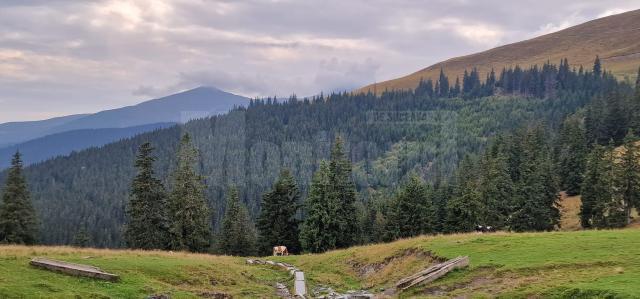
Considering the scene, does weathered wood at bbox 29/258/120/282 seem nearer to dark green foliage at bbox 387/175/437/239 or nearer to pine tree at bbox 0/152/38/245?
pine tree at bbox 0/152/38/245

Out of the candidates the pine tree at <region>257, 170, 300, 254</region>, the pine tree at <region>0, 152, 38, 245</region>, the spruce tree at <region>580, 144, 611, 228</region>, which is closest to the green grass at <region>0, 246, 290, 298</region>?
the pine tree at <region>257, 170, 300, 254</region>

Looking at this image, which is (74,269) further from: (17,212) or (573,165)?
(573,165)

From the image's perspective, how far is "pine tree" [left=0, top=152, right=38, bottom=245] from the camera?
63.4 meters

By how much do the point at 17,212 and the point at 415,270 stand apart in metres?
52.7

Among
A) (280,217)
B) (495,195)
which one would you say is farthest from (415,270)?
(495,195)

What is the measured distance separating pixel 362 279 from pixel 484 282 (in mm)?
11259

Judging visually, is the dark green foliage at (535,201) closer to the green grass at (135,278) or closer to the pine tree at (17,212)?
the green grass at (135,278)

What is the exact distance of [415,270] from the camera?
34062mm

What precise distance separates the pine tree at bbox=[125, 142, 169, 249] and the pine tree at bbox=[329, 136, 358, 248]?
2189 cm

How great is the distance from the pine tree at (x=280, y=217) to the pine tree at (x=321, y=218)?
5140mm

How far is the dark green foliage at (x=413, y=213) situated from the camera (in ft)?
252

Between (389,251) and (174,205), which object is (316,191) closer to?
(174,205)

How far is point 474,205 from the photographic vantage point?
239ft

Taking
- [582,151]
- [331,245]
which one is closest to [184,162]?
[331,245]
